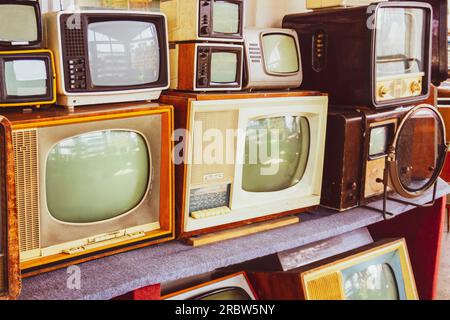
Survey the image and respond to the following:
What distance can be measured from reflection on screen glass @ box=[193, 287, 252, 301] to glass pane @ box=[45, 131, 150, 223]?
449mm

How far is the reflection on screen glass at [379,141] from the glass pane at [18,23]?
1231mm

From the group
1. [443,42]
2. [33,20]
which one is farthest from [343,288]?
[33,20]

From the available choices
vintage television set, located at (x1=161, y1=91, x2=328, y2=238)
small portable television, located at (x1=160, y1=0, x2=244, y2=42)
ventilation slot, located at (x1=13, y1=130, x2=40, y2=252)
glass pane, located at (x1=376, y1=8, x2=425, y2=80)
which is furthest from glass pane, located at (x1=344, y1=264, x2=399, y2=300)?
ventilation slot, located at (x1=13, y1=130, x2=40, y2=252)

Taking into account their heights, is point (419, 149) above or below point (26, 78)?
below

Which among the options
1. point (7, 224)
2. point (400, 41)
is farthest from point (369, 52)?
point (7, 224)

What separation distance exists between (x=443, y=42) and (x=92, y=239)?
1714mm

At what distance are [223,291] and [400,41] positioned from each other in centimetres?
117

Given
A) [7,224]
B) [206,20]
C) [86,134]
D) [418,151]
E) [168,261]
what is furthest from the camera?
[418,151]

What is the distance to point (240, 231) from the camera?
1.67 metres

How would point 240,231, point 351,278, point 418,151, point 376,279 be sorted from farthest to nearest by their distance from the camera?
1. point 418,151
2. point 376,279
3. point 351,278
4. point 240,231

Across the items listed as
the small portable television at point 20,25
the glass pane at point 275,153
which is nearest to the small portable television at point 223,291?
the glass pane at point 275,153

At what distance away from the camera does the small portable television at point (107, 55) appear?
4.31 ft

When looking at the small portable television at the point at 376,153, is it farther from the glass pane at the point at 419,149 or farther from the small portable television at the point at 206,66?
the small portable television at the point at 206,66

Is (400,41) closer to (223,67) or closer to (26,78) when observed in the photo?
(223,67)
